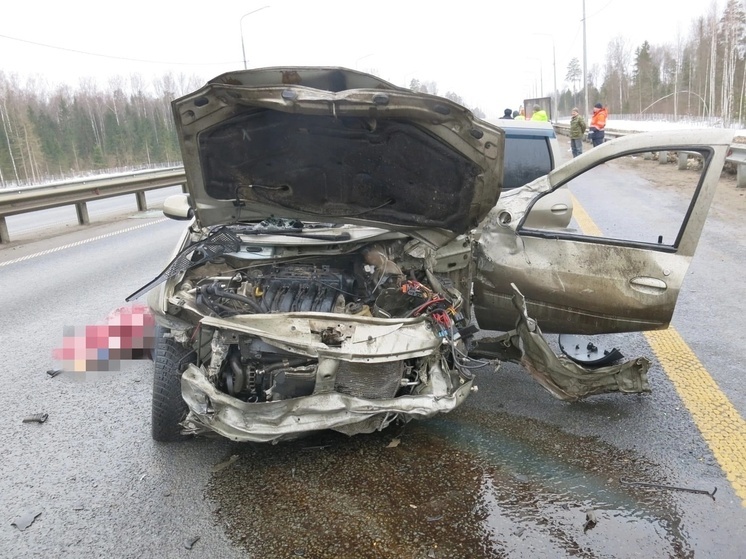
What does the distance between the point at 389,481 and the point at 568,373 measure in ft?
4.39

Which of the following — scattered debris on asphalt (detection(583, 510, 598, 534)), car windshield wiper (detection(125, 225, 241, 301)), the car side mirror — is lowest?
scattered debris on asphalt (detection(583, 510, 598, 534))

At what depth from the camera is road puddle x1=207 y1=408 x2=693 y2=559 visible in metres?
2.34

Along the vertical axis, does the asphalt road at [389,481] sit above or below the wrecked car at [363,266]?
below

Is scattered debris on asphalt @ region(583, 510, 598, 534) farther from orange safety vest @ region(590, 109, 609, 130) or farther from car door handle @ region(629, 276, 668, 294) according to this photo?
orange safety vest @ region(590, 109, 609, 130)

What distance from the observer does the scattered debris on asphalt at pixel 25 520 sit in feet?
8.39

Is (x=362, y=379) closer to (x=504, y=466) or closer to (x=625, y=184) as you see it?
(x=504, y=466)

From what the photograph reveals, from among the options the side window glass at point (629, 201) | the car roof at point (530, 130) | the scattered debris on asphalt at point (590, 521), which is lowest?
the scattered debris on asphalt at point (590, 521)

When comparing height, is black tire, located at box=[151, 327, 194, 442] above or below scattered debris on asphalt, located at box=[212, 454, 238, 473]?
above

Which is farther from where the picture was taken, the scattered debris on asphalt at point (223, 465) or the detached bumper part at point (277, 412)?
the scattered debris on asphalt at point (223, 465)

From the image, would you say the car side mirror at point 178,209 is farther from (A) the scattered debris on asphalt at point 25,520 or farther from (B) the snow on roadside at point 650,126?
(B) the snow on roadside at point 650,126

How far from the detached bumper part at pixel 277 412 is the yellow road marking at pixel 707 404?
1.52m

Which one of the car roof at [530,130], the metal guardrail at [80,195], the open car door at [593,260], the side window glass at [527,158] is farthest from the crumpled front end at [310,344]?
the metal guardrail at [80,195]

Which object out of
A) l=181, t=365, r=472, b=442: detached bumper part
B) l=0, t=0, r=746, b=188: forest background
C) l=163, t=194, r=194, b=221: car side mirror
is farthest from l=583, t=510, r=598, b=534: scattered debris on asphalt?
l=0, t=0, r=746, b=188: forest background

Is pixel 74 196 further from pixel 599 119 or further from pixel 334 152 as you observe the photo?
pixel 599 119
